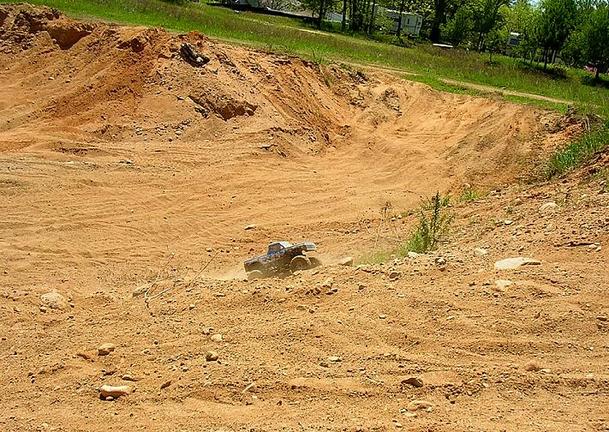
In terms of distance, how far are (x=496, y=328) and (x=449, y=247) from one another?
196 centimetres

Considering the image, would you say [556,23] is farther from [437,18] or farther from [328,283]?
[328,283]

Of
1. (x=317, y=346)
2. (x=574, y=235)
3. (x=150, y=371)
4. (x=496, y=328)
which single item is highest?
(x=574, y=235)

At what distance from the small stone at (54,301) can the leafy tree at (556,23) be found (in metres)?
34.3

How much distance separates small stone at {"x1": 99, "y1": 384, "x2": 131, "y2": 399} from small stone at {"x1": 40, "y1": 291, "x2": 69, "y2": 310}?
2125mm

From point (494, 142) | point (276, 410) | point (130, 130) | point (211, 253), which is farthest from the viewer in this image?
point (494, 142)

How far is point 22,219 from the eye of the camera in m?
8.95

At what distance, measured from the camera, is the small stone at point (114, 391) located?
14.3ft

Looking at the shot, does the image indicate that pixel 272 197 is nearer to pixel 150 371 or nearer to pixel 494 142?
pixel 494 142

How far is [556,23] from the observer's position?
118ft

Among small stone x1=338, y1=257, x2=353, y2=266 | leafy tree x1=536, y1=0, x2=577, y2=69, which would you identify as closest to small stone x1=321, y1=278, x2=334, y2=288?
small stone x1=338, y1=257, x2=353, y2=266

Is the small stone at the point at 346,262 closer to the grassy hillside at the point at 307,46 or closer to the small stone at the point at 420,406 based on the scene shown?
the small stone at the point at 420,406

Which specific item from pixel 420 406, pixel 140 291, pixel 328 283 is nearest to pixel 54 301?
pixel 140 291

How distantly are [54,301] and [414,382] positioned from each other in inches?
151

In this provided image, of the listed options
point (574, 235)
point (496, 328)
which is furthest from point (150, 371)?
point (574, 235)
